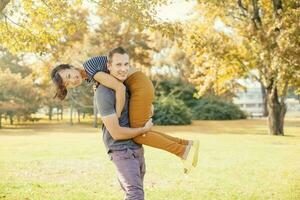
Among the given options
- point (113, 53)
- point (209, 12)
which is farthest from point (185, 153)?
point (209, 12)

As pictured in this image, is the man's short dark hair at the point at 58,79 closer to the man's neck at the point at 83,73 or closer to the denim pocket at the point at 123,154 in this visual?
the man's neck at the point at 83,73

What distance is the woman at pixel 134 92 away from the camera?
5.18 meters

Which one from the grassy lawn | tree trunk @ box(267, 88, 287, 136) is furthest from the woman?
tree trunk @ box(267, 88, 287, 136)

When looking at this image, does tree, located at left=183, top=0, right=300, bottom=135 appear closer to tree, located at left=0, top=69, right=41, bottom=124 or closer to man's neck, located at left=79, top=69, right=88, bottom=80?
tree, located at left=0, top=69, right=41, bottom=124

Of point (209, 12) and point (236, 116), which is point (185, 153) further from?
point (236, 116)

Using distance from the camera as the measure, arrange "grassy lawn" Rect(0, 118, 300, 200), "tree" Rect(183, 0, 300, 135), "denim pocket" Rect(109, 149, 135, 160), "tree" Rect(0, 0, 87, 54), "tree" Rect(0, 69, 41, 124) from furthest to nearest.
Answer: "tree" Rect(0, 69, 41, 124), "tree" Rect(183, 0, 300, 135), "tree" Rect(0, 0, 87, 54), "grassy lawn" Rect(0, 118, 300, 200), "denim pocket" Rect(109, 149, 135, 160)

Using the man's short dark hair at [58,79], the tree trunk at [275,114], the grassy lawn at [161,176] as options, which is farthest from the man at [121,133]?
the tree trunk at [275,114]

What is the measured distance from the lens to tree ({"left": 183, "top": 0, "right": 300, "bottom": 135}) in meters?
26.8

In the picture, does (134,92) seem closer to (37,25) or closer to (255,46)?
(37,25)

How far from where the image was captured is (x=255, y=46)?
29.2 m

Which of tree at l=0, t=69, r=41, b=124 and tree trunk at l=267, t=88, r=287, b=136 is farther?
tree at l=0, t=69, r=41, b=124

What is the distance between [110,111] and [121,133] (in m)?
0.26

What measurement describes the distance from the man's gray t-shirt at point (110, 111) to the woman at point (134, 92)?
50 mm

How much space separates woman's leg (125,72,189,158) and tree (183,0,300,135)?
2109 centimetres
